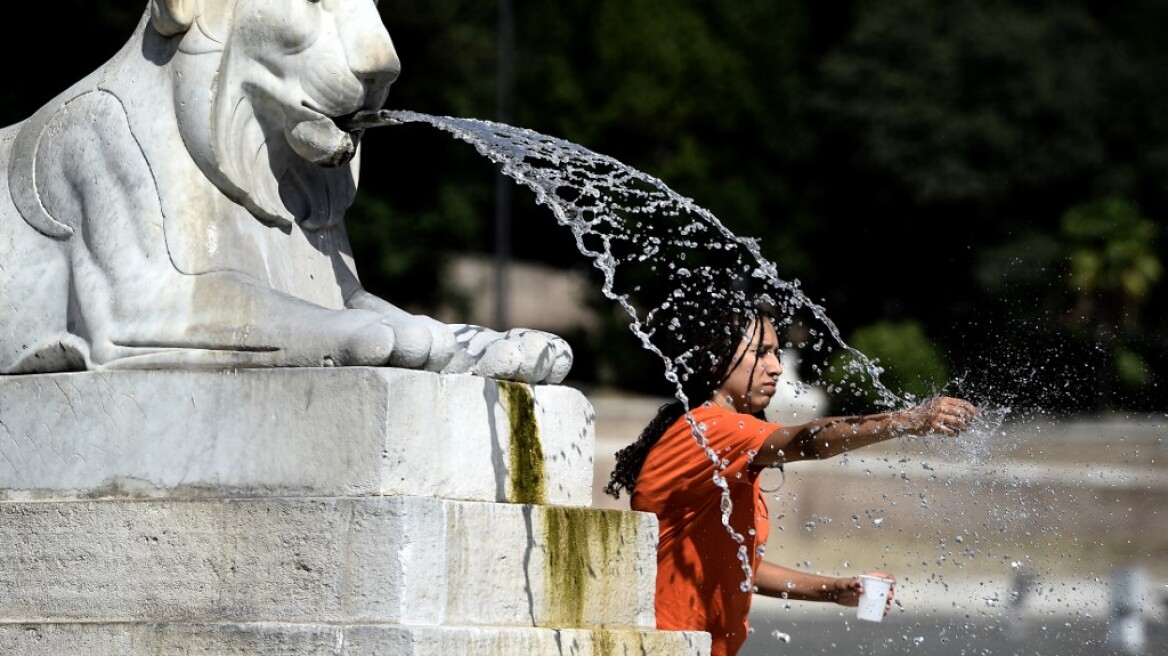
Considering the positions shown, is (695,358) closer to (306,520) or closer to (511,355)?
(511,355)

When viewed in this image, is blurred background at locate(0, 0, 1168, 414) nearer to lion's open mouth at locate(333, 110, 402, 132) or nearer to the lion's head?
lion's open mouth at locate(333, 110, 402, 132)

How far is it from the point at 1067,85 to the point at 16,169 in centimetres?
3512

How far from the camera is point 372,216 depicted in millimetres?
34406

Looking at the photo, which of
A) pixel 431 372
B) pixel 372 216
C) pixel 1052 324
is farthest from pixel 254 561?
pixel 372 216

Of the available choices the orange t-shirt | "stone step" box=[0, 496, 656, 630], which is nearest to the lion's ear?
"stone step" box=[0, 496, 656, 630]

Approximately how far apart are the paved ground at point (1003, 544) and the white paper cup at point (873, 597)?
1.27 ft

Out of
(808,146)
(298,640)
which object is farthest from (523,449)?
(808,146)

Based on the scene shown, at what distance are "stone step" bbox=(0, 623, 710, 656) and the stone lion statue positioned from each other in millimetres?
705

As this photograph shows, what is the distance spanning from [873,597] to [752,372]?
29.7 inches

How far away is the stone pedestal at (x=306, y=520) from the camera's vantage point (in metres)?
5.33

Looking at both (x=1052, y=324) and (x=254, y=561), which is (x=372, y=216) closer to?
(x=1052, y=324)

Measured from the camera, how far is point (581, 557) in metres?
5.83

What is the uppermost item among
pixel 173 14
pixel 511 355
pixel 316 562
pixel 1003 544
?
pixel 1003 544

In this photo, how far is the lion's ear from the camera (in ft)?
19.6
